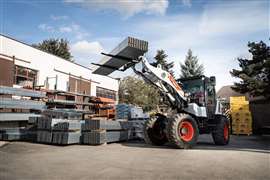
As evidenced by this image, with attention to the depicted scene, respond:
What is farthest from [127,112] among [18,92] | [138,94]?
[138,94]

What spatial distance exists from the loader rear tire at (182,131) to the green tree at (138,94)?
26.1 m

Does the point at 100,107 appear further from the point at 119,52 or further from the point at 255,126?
the point at 119,52

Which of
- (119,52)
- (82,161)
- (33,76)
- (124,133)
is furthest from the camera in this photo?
(33,76)

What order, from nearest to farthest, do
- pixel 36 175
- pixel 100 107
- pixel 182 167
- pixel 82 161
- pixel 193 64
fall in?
pixel 36 175
pixel 182 167
pixel 82 161
pixel 100 107
pixel 193 64

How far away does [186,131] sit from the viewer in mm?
10188

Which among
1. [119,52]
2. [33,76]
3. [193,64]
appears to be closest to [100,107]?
[33,76]

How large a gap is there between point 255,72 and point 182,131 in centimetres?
1827

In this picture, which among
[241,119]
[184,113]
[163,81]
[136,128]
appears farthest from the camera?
[241,119]

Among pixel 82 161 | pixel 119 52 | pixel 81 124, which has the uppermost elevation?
pixel 119 52

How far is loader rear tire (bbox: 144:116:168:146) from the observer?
37.2 feet

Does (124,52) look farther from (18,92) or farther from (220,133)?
(18,92)

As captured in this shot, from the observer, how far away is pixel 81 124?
11719 millimetres

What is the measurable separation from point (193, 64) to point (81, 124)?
1736 inches

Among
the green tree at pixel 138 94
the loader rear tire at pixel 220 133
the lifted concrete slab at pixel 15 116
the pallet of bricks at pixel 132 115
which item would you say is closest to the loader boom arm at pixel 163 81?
the loader rear tire at pixel 220 133
